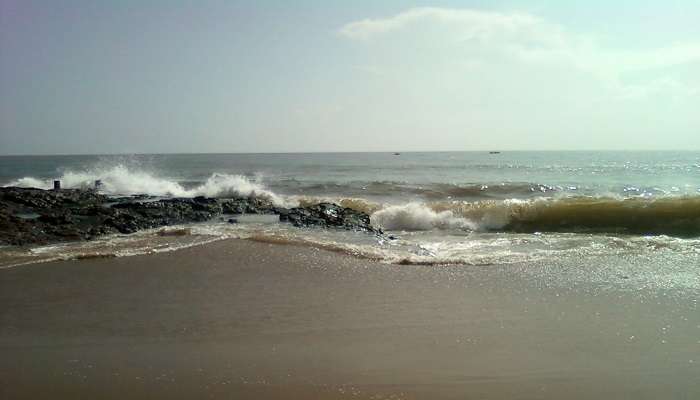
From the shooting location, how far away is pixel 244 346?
5000mm

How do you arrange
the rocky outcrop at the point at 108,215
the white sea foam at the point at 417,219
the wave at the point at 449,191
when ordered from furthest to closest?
the wave at the point at 449,191, the white sea foam at the point at 417,219, the rocky outcrop at the point at 108,215

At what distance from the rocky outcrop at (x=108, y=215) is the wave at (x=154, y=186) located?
4.03m

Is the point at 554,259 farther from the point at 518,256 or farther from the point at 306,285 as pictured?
the point at 306,285

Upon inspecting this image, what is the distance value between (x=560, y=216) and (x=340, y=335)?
41.0 feet

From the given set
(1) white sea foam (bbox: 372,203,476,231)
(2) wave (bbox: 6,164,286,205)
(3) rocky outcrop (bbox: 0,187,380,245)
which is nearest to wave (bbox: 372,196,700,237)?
(1) white sea foam (bbox: 372,203,476,231)

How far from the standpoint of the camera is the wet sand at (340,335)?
4141 millimetres

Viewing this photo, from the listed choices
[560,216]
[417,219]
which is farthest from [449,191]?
[417,219]

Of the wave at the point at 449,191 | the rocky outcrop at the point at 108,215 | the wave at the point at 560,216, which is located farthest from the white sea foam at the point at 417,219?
the wave at the point at 449,191

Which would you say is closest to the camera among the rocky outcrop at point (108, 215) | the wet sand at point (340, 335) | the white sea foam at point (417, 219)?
the wet sand at point (340, 335)

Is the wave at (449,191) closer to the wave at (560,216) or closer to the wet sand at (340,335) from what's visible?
the wave at (560,216)

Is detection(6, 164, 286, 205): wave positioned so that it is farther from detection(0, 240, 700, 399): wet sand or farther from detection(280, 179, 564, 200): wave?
detection(0, 240, 700, 399): wet sand

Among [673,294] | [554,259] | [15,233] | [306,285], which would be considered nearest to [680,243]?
[554,259]

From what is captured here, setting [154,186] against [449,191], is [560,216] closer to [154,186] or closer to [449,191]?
[449,191]

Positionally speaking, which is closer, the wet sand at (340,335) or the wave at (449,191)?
the wet sand at (340,335)
